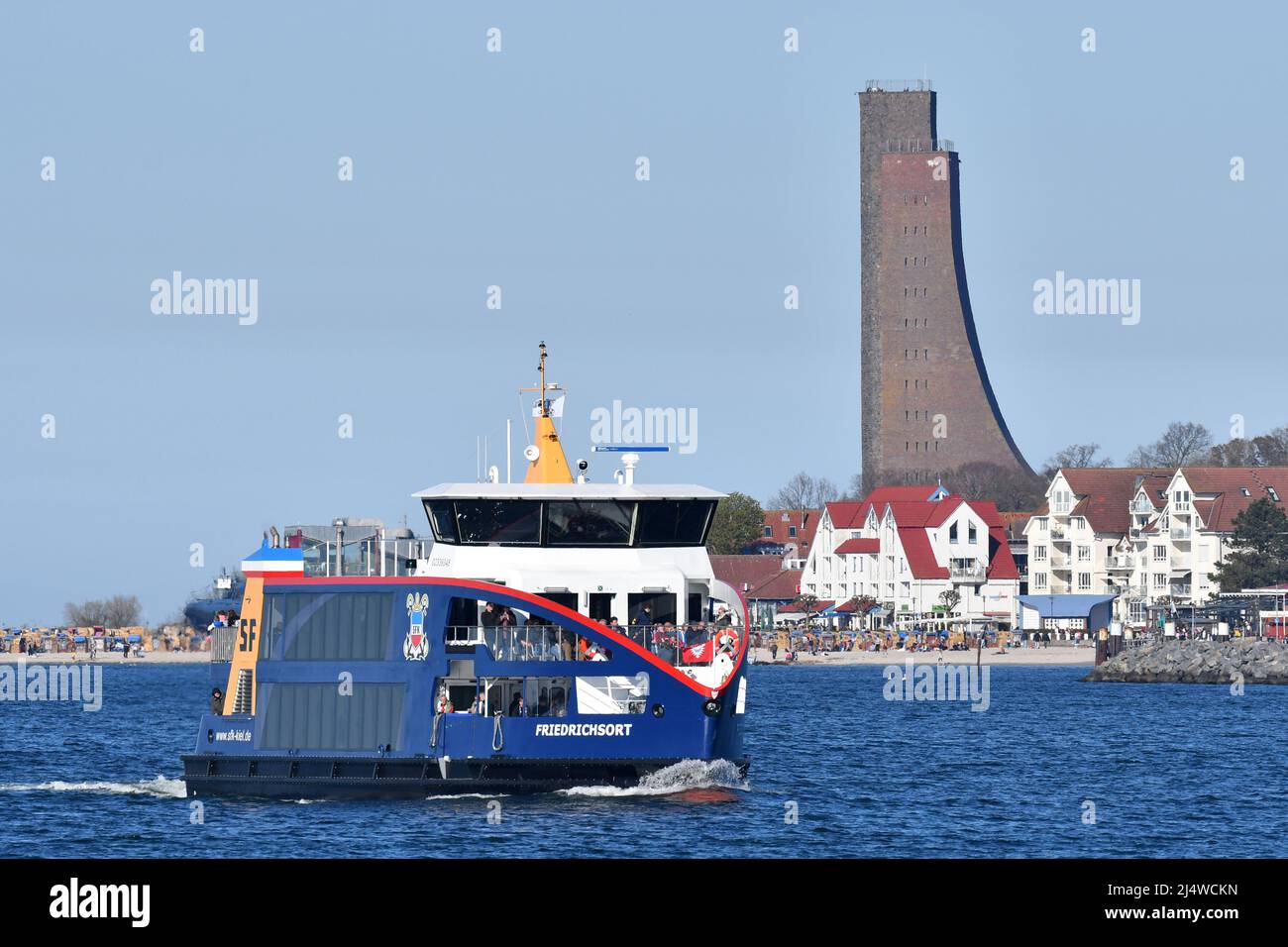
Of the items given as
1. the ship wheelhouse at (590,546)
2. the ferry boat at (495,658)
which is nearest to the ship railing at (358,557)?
the ferry boat at (495,658)

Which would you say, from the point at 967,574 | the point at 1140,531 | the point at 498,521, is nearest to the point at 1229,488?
the point at 1140,531

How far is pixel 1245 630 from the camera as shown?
534 feet

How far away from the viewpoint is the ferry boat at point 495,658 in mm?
42812

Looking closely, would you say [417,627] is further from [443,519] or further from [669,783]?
[669,783]

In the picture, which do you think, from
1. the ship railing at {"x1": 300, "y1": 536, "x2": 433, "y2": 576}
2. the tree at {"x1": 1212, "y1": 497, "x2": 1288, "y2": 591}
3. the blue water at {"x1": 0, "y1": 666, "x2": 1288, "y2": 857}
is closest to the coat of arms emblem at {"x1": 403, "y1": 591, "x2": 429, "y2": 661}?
the blue water at {"x1": 0, "y1": 666, "x2": 1288, "y2": 857}

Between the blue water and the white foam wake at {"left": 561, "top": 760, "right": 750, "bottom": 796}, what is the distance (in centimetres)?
6

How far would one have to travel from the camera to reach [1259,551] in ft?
555

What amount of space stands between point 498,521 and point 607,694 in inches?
223

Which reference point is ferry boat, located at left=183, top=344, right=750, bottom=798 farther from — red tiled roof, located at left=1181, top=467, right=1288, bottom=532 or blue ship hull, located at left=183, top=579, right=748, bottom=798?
red tiled roof, located at left=1181, top=467, right=1288, bottom=532

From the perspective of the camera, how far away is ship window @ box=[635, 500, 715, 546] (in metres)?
46.7

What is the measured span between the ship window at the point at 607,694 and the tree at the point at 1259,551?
133547 mm

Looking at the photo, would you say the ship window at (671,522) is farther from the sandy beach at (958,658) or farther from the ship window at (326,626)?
the sandy beach at (958,658)
